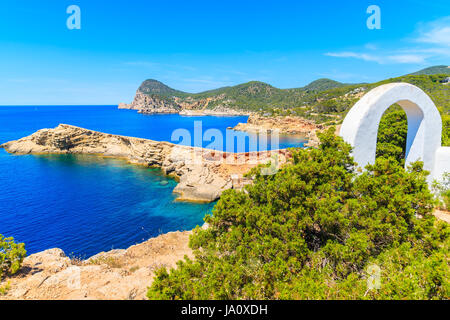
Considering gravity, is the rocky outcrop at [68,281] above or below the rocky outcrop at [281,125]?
below

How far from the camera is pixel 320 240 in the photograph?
7.51 meters

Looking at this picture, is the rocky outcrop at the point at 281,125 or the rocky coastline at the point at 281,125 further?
the rocky outcrop at the point at 281,125

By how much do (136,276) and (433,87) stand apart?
74226mm

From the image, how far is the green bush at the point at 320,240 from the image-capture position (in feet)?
17.3

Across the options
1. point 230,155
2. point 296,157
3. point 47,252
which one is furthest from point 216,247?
point 230,155

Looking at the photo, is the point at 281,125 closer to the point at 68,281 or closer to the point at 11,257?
the point at 68,281

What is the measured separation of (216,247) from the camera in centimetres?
733

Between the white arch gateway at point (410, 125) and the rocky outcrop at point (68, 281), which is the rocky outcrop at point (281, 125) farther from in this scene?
the rocky outcrop at point (68, 281)

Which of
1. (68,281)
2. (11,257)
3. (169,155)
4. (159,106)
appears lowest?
(68,281)

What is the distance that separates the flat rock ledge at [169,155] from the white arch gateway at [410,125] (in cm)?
1610

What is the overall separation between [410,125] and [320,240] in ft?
31.0

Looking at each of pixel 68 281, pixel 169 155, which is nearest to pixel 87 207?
pixel 169 155

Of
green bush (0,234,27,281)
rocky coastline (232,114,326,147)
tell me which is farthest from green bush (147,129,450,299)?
rocky coastline (232,114,326,147)

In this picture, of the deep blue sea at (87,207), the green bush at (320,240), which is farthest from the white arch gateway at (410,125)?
the deep blue sea at (87,207)
